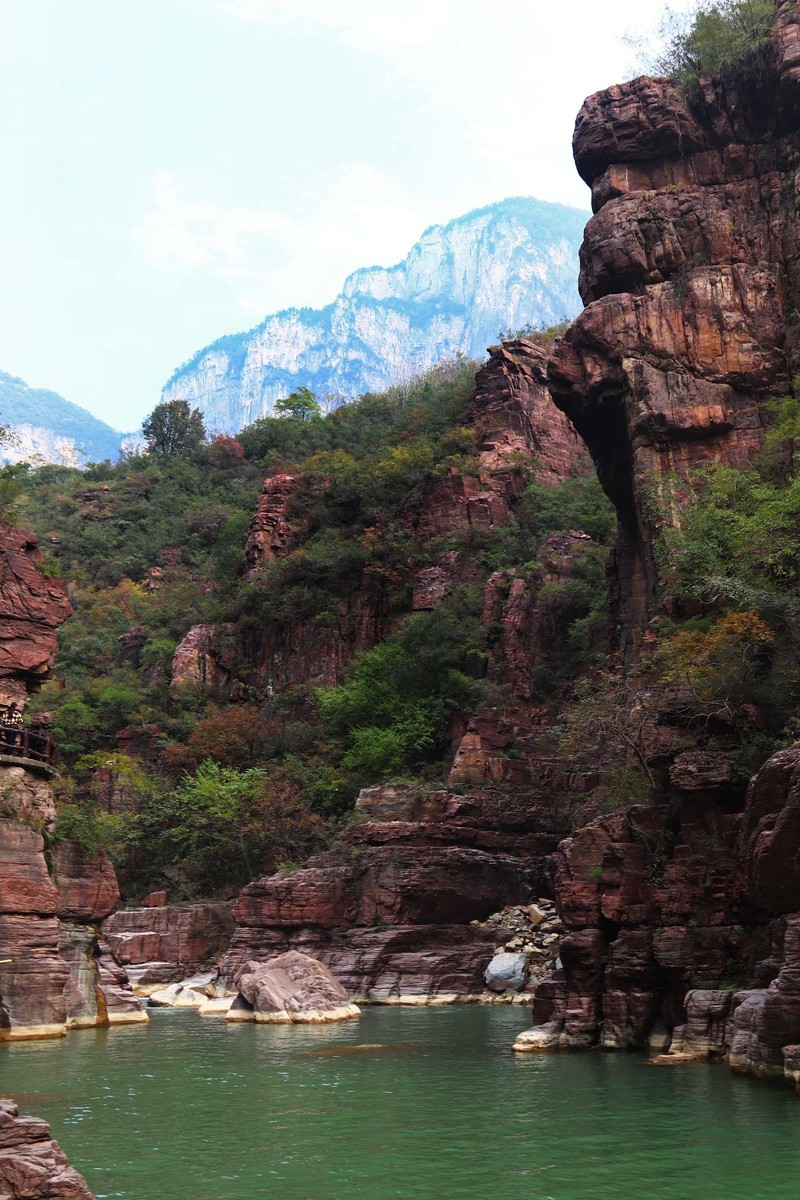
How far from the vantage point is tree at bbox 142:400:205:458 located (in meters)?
97.2

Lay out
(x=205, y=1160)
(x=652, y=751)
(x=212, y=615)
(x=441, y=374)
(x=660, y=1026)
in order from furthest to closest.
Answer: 1. (x=441, y=374)
2. (x=212, y=615)
3. (x=652, y=751)
4. (x=660, y=1026)
5. (x=205, y=1160)

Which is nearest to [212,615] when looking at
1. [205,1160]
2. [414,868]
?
[414,868]

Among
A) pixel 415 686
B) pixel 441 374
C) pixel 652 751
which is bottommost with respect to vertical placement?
pixel 652 751

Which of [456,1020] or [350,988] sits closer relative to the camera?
[456,1020]

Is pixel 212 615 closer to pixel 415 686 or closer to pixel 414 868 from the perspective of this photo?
pixel 415 686

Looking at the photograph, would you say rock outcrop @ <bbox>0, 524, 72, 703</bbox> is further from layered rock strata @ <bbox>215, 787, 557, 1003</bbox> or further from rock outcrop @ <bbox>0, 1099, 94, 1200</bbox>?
rock outcrop @ <bbox>0, 1099, 94, 1200</bbox>

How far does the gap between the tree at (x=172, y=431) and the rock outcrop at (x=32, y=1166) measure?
299 feet

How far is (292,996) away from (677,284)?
25.2 m

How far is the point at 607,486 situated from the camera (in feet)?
136

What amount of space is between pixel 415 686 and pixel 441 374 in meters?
47.6

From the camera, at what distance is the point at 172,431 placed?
97875 millimetres

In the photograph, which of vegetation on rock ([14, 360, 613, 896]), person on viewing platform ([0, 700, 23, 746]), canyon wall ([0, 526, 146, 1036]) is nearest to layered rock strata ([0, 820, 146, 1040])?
canyon wall ([0, 526, 146, 1036])

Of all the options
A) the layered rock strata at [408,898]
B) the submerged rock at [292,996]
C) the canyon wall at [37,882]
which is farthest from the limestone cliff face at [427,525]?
the canyon wall at [37,882]

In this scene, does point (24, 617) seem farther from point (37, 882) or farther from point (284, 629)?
point (284, 629)
